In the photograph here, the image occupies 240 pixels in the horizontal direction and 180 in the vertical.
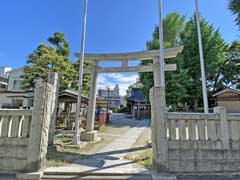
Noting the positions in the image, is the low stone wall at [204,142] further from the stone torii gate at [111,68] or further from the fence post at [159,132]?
the stone torii gate at [111,68]

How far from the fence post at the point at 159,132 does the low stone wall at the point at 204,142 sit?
0.53 feet

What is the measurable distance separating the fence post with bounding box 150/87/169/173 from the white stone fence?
278 cm

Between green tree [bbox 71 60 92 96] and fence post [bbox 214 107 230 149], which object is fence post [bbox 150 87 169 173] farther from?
green tree [bbox 71 60 92 96]

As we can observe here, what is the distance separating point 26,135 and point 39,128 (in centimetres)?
47

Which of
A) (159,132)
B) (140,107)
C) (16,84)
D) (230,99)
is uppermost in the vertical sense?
(16,84)

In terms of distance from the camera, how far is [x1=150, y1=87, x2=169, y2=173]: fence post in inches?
156

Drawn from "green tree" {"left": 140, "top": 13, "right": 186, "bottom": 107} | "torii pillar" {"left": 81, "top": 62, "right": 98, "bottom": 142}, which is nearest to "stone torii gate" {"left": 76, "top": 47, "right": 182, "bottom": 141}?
"torii pillar" {"left": 81, "top": 62, "right": 98, "bottom": 142}

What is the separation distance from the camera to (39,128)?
404 centimetres

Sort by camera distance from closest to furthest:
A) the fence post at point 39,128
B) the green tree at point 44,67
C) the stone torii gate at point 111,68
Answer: the fence post at point 39,128 < the stone torii gate at point 111,68 < the green tree at point 44,67

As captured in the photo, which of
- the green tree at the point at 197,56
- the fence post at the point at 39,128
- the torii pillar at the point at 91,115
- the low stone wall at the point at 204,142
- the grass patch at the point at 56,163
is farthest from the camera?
the green tree at the point at 197,56

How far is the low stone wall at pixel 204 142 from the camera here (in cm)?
404

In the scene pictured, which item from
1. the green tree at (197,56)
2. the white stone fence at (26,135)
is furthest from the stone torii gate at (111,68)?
the green tree at (197,56)

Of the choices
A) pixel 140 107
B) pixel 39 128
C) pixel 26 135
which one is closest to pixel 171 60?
pixel 140 107

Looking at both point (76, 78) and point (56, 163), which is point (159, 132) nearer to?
point (56, 163)
